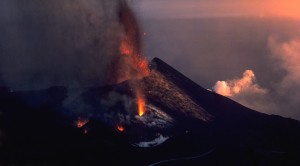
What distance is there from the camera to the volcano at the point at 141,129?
→ 220 ft

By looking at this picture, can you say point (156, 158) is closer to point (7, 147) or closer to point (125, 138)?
point (125, 138)

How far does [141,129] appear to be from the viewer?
77125mm

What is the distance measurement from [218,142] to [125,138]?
58.8 feet

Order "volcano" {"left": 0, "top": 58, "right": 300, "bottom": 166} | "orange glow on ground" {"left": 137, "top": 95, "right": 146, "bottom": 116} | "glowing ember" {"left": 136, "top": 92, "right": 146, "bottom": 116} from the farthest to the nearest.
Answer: "glowing ember" {"left": 136, "top": 92, "right": 146, "bottom": 116} < "orange glow on ground" {"left": 137, "top": 95, "right": 146, "bottom": 116} < "volcano" {"left": 0, "top": 58, "right": 300, "bottom": 166}

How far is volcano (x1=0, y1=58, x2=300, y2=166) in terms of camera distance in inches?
2638

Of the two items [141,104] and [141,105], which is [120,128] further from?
[141,104]

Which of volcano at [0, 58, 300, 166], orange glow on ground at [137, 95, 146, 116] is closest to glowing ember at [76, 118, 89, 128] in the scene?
volcano at [0, 58, 300, 166]

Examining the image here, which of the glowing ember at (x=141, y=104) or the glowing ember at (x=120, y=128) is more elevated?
the glowing ember at (x=141, y=104)

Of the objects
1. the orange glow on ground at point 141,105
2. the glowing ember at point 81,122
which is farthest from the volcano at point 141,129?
the orange glow on ground at point 141,105

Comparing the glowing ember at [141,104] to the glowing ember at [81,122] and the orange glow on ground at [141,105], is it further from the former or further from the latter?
the glowing ember at [81,122]

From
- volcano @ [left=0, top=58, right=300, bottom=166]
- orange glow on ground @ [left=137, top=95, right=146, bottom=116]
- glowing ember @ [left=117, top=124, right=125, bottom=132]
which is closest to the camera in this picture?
volcano @ [left=0, top=58, right=300, bottom=166]

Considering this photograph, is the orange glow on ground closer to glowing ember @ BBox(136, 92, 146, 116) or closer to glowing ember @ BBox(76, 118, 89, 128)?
glowing ember @ BBox(136, 92, 146, 116)

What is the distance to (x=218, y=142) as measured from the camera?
255 feet

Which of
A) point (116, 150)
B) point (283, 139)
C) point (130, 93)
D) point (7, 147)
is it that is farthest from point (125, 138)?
point (283, 139)
